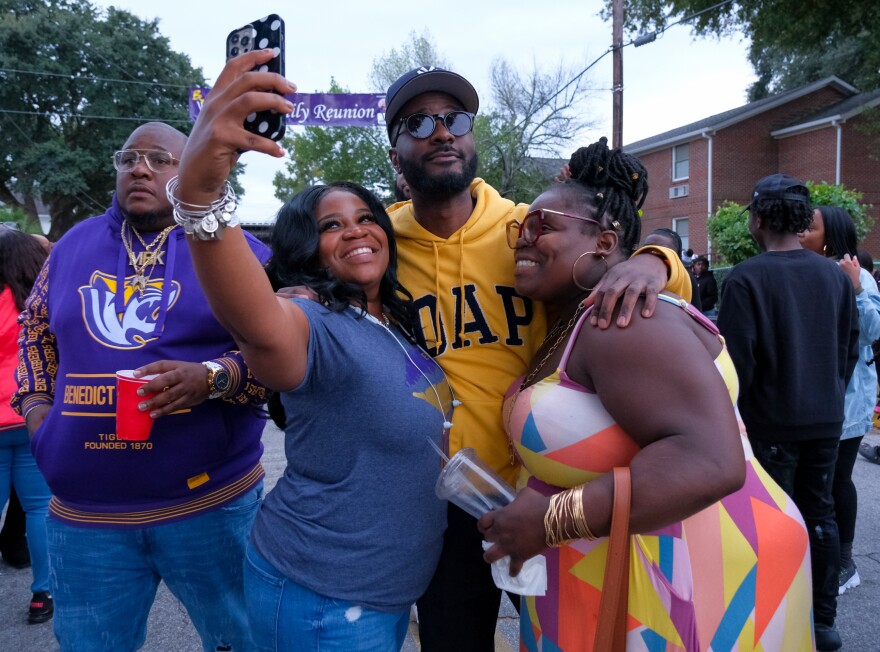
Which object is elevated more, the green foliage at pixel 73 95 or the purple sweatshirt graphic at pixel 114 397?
the green foliage at pixel 73 95

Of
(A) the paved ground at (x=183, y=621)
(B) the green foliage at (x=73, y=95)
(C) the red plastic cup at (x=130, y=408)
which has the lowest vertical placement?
(A) the paved ground at (x=183, y=621)

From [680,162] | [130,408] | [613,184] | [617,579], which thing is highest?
[680,162]

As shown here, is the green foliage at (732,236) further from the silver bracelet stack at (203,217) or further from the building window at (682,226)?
the silver bracelet stack at (203,217)

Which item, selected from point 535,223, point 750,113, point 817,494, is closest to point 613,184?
point 535,223

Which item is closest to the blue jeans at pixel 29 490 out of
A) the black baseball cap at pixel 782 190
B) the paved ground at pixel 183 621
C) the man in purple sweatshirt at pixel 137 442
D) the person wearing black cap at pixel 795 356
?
the paved ground at pixel 183 621

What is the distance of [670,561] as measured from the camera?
1508 millimetres

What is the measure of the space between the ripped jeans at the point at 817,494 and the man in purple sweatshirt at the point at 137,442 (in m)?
2.51

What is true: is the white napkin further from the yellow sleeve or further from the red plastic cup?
the red plastic cup

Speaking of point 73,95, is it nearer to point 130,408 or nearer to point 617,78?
point 617,78

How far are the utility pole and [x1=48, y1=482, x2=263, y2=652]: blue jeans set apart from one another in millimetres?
13698

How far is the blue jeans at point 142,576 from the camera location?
2.04 m

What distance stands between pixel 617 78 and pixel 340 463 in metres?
14.8

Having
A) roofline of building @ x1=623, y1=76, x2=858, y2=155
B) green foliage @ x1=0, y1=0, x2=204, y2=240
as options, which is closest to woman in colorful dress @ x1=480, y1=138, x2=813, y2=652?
roofline of building @ x1=623, y1=76, x2=858, y2=155

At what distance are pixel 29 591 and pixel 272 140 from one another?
3.94 metres
